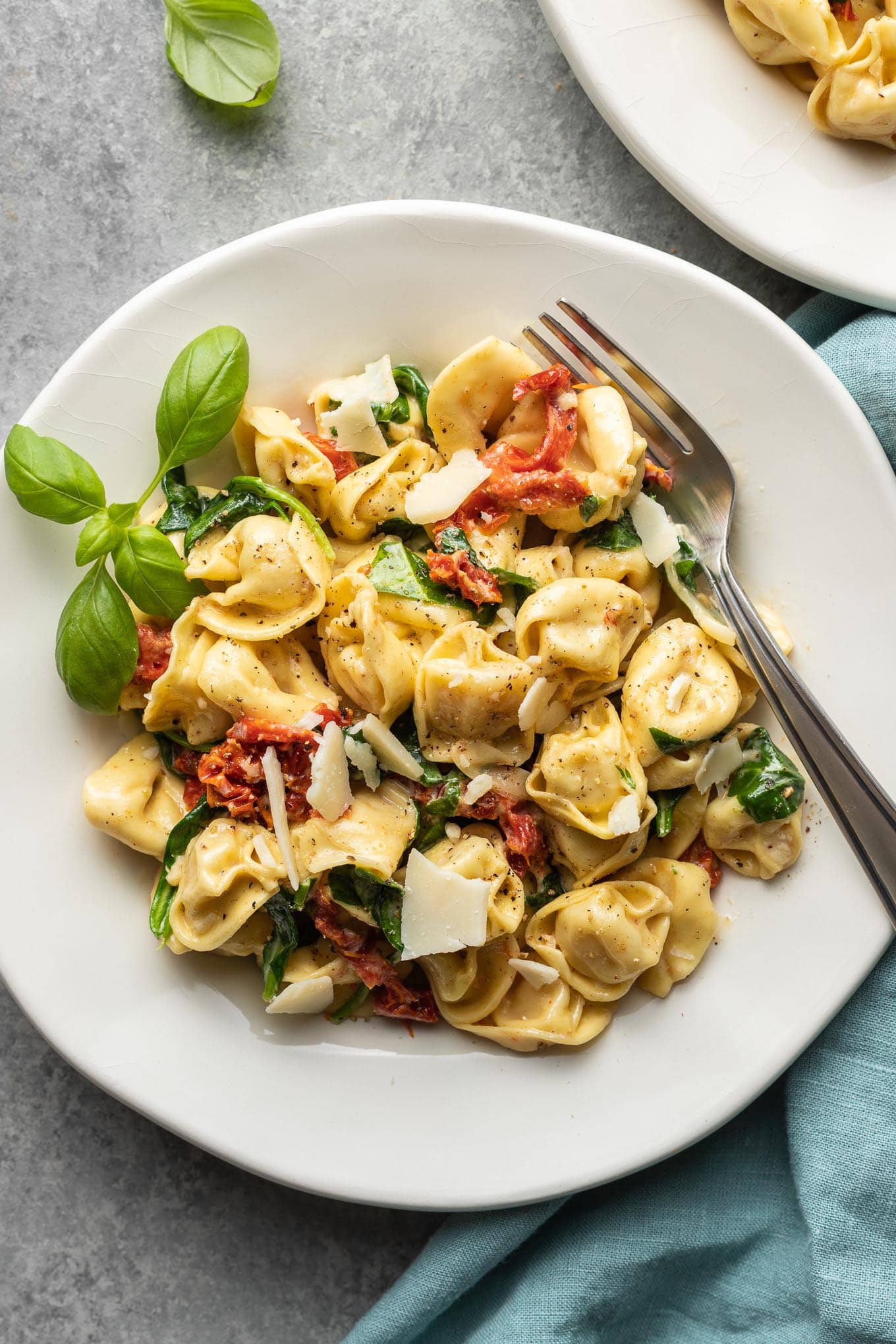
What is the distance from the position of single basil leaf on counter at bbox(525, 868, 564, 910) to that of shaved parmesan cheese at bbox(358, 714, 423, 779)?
0.53 m

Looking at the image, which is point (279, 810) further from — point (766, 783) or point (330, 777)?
point (766, 783)

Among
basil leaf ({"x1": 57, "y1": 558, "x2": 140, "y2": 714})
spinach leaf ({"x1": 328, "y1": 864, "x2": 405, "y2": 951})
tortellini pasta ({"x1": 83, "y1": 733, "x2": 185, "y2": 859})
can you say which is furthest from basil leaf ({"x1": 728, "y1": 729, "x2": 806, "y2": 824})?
basil leaf ({"x1": 57, "y1": 558, "x2": 140, "y2": 714})

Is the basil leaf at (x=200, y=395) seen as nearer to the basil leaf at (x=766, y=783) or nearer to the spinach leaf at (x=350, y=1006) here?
the spinach leaf at (x=350, y=1006)

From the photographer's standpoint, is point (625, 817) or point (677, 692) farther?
point (677, 692)

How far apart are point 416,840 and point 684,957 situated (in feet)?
2.77

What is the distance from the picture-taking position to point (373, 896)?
2740 millimetres

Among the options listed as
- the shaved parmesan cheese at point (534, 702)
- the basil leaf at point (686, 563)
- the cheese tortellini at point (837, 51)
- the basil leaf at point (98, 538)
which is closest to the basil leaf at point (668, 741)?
the shaved parmesan cheese at point (534, 702)

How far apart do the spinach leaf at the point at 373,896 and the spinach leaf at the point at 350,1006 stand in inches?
10.4

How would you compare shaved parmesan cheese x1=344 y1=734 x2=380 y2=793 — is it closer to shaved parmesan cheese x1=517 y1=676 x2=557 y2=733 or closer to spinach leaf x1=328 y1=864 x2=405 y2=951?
spinach leaf x1=328 y1=864 x2=405 y2=951

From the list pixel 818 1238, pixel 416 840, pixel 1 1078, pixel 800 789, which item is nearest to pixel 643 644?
pixel 800 789

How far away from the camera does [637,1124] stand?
2842mm

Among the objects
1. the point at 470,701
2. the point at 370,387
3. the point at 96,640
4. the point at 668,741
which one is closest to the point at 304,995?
the point at 470,701

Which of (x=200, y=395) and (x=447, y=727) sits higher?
(x=200, y=395)

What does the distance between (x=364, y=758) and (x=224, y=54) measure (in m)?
2.21
